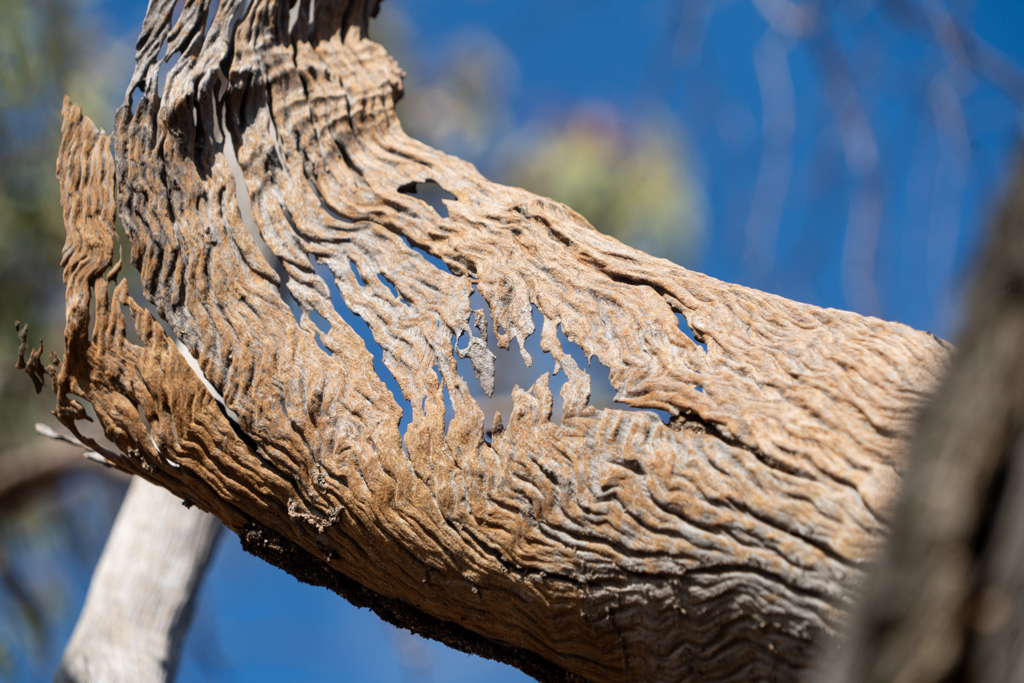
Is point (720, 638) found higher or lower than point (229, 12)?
lower

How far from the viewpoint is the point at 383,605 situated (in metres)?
1.49

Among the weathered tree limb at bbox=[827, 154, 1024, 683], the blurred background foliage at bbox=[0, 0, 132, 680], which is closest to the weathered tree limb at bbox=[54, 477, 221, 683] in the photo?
the blurred background foliage at bbox=[0, 0, 132, 680]

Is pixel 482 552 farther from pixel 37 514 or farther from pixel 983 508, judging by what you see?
pixel 37 514

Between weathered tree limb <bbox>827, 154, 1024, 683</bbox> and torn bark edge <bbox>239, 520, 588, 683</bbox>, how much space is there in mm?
1084

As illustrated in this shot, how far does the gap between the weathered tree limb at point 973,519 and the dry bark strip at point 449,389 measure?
2.01ft

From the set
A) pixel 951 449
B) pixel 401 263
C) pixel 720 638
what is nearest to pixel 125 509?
pixel 401 263

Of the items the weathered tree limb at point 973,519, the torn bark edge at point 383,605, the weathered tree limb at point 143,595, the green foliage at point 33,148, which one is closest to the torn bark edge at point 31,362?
the torn bark edge at point 383,605

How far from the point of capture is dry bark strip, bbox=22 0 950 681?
1.10 meters

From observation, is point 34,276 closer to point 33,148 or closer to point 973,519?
point 33,148

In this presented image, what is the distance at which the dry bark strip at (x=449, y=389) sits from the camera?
1.10 m

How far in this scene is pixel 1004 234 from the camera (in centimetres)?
43

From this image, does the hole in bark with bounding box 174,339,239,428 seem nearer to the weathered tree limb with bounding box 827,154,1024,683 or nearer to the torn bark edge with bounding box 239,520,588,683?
the torn bark edge with bounding box 239,520,588,683

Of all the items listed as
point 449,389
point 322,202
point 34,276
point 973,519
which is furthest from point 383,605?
point 34,276

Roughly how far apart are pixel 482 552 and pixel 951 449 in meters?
0.93
